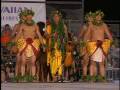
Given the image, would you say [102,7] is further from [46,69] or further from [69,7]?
[46,69]

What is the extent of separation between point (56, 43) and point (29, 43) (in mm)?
595

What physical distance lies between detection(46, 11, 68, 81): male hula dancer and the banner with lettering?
1792 mm

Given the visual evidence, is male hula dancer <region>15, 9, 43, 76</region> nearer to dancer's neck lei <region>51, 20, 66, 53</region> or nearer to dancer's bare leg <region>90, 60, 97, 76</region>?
dancer's neck lei <region>51, 20, 66, 53</region>

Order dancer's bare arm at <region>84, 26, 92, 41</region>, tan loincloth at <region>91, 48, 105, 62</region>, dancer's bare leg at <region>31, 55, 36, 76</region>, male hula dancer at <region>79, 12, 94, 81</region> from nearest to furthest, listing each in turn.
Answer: dancer's bare leg at <region>31, 55, 36, 76</region> → tan loincloth at <region>91, 48, 105, 62</region> → male hula dancer at <region>79, 12, 94, 81</region> → dancer's bare arm at <region>84, 26, 92, 41</region>

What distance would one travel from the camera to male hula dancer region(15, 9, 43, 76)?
10637mm

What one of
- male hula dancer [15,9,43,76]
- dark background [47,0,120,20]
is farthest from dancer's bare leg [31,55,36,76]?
dark background [47,0,120,20]

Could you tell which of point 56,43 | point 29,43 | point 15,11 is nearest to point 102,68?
point 56,43

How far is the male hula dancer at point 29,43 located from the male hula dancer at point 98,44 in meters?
1.13

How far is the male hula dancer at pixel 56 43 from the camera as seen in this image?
427 inches

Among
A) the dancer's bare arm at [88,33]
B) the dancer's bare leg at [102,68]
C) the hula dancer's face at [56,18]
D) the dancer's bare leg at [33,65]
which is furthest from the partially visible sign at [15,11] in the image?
the dancer's bare leg at [102,68]

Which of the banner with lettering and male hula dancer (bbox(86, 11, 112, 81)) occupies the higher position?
the banner with lettering

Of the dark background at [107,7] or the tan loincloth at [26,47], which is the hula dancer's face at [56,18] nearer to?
the tan loincloth at [26,47]

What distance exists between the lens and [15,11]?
42.3 ft

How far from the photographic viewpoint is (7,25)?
12.2 m
